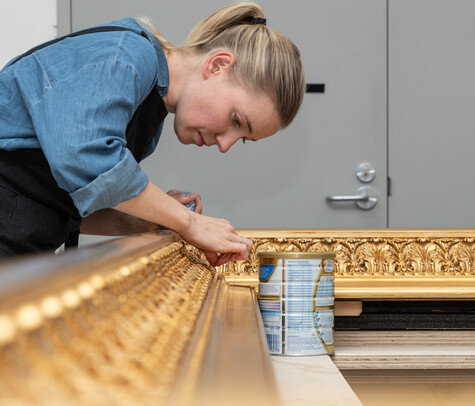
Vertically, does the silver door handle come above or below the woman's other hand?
below

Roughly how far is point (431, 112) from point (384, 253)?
83 cm

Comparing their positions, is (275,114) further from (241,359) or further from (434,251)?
(241,359)

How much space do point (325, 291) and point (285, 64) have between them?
1.10ft

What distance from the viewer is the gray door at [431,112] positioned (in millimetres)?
1473

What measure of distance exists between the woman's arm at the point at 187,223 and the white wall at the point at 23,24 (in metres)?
1.05

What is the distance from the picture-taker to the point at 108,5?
1479 mm

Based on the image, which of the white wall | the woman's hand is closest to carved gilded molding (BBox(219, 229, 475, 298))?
the woman's hand

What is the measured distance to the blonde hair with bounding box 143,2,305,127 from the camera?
69cm

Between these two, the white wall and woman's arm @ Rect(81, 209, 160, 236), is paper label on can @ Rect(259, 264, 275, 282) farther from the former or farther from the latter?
the white wall

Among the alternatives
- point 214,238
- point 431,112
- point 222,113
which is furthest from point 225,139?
point 431,112

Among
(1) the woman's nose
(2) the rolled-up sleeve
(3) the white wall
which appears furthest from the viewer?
(3) the white wall

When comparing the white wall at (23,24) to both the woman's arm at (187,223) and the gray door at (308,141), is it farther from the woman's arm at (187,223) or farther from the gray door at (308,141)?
the woman's arm at (187,223)

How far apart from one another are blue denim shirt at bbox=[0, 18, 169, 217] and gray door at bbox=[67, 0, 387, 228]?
871 millimetres

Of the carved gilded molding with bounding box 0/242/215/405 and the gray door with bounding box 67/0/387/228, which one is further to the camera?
the gray door with bounding box 67/0/387/228
